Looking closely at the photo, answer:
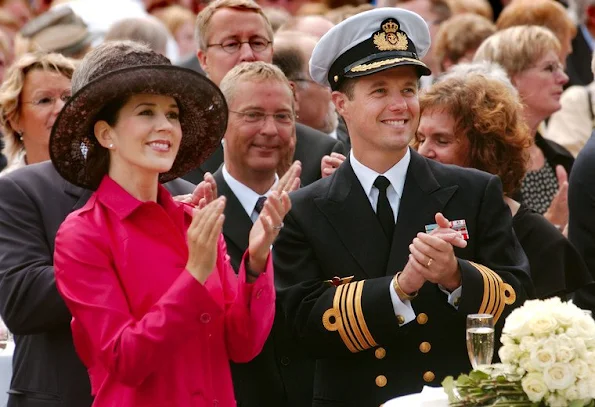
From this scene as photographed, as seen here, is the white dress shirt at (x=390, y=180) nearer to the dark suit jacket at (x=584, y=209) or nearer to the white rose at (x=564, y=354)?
the white rose at (x=564, y=354)

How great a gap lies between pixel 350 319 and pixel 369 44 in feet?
3.26

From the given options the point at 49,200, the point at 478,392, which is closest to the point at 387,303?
the point at 478,392

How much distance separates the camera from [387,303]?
426 cm

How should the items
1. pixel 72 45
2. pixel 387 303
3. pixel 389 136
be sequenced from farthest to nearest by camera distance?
1. pixel 72 45
2. pixel 389 136
3. pixel 387 303

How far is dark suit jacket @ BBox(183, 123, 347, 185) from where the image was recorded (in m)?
5.78

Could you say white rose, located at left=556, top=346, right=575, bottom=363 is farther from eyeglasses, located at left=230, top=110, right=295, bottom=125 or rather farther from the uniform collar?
eyeglasses, located at left=230, top=110, right=295, bottom=125

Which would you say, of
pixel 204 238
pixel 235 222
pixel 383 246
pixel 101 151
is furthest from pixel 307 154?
pixel 204 238

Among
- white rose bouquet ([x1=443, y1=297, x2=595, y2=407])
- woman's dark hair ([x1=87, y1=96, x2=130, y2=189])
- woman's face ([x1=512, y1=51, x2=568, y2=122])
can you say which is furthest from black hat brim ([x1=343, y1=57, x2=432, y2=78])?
woman's face ([x1=512, y1=51, x2=568, y2=122])

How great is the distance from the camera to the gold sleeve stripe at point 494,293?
14.2 ft

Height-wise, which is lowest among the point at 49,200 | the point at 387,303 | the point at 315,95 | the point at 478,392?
the point at 478,392

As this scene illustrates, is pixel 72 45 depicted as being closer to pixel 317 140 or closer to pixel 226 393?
pixel 317 140

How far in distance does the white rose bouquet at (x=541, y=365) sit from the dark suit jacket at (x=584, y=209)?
85.1 inches

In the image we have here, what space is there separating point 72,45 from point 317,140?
2986mm

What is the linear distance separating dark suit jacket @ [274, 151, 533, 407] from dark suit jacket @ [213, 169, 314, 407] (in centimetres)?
38
